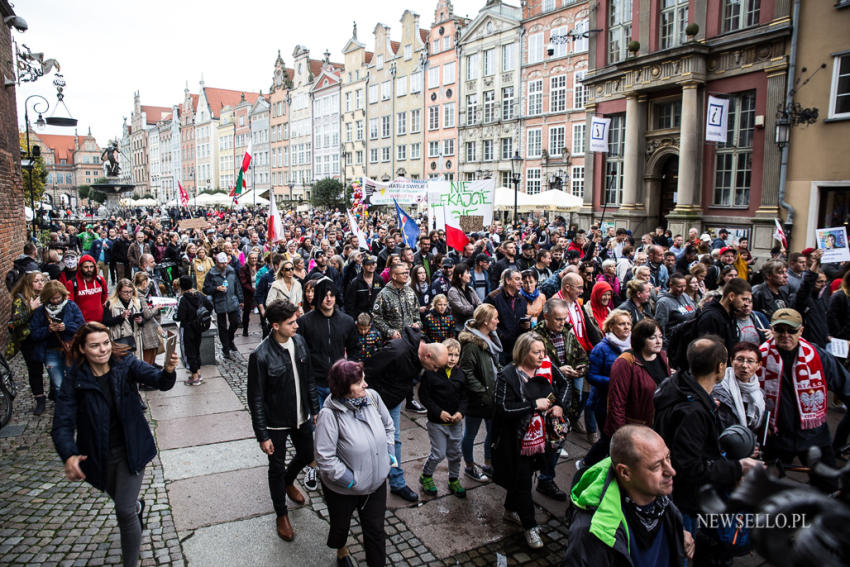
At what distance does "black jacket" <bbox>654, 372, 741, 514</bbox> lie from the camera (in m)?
3.11

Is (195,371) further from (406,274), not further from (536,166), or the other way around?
(536,166)

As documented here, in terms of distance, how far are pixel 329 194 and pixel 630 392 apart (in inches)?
1819

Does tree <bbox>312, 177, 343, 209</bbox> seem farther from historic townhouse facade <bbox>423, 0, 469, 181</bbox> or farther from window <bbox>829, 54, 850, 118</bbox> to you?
window <bbox>829, 54, 850, 118</bbox>

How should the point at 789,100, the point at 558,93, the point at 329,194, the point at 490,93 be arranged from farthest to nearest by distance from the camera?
the point at 329,194 → the point at 490,93 → the point at 558,93 → the point at 789,100

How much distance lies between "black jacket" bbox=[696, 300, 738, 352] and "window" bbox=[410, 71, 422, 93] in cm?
Result: 4501

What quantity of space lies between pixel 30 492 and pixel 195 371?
11.6 ft

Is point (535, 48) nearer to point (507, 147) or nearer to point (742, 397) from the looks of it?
point (507, 147)

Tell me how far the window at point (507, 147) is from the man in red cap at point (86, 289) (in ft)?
111

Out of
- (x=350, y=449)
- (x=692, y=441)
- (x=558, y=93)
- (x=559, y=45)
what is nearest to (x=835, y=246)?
(x=692, y=441)

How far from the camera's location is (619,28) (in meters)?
23.0

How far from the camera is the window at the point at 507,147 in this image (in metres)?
38.8

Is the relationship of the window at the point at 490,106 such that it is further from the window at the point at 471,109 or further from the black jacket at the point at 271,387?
the black jacket at the point at 271,387

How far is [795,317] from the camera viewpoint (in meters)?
4.39

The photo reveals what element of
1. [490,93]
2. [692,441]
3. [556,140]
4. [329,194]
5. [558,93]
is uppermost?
[490,93]
